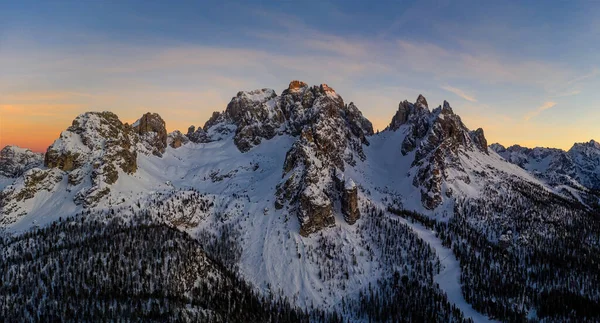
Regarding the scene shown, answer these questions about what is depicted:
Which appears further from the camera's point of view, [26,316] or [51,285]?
[51,285]

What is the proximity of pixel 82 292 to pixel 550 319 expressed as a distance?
8752 inches

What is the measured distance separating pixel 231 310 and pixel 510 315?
13431 cm

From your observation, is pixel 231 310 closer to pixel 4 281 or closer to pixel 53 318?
pixel 53 318

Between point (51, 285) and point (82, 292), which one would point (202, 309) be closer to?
point (82, 292)

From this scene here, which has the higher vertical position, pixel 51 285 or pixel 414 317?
pixel 51 285

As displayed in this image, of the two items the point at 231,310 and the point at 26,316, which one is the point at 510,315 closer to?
the point at 231,310

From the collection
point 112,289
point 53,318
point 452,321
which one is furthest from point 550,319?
point 53,318

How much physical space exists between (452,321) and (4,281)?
707ft

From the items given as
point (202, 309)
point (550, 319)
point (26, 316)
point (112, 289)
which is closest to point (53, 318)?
point (26, 316)

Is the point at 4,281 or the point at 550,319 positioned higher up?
the point at 4,281

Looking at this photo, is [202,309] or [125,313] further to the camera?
[202,309]

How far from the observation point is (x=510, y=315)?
196500 mm

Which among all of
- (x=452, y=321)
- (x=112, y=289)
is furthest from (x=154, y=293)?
(x=452, y=321)

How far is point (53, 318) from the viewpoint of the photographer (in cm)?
17550
